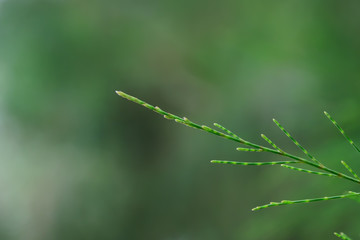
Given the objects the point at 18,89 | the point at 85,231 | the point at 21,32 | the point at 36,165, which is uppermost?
the point at 21,32

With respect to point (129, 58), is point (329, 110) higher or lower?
lower

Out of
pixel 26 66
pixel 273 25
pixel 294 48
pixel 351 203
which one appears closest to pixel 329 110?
pixel 351 203

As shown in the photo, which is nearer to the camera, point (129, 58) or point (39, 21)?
point (39, 21)

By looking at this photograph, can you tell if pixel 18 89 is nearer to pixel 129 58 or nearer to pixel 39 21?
pixel 39 21

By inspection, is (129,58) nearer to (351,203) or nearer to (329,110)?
(329,110)

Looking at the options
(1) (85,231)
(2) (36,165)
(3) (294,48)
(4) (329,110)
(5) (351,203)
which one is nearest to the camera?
(5) (351,203)

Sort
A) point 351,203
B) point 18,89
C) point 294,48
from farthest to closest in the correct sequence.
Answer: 1. point 18,89
2. point 294,48
3. point 351,203
